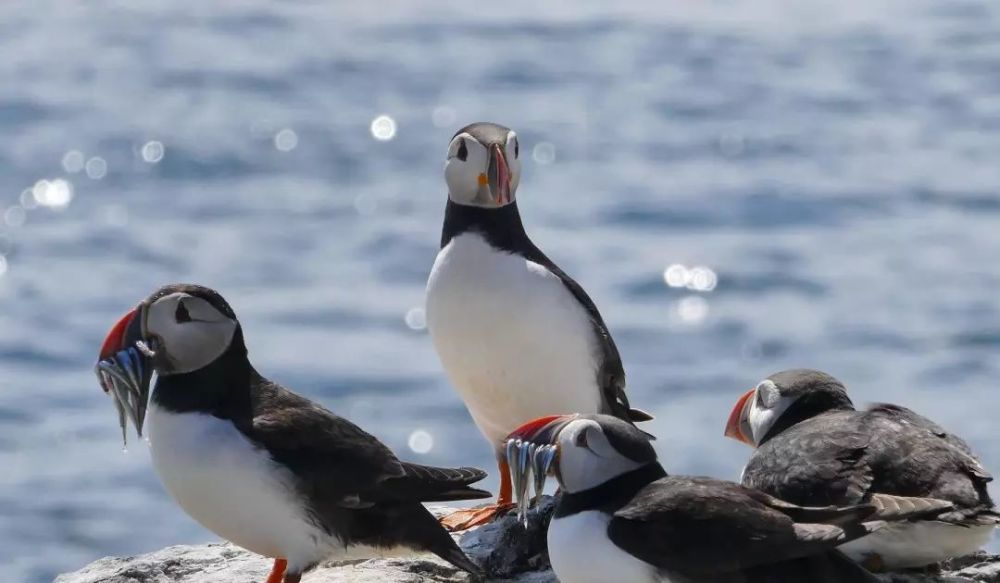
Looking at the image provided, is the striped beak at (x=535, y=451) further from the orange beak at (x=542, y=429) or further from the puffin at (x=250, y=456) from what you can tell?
the puffin at (x=250, y=456)

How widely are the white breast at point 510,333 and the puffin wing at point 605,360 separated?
2.2 inches

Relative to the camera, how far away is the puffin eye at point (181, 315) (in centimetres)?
878

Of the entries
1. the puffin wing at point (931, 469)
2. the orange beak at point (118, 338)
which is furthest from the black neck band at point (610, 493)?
the orange beak at point (118, 338)

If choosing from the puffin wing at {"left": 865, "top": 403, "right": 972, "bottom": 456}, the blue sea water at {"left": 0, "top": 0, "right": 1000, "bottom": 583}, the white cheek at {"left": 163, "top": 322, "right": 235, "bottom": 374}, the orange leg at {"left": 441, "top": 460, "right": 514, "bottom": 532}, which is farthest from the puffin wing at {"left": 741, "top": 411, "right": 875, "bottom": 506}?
the blue sea water at {"left": 0, "top": 0, "right": 1000, "bottom": 583}

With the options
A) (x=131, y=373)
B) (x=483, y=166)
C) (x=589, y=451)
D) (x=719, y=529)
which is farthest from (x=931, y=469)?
(x=131, y=373)

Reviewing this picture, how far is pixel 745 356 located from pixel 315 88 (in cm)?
1152

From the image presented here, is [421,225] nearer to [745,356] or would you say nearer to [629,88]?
[745,356]

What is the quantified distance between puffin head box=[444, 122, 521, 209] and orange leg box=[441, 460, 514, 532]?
125cm

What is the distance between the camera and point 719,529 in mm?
8031

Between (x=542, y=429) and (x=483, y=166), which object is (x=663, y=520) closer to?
(x=542, y=429)

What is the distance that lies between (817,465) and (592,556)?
111cm

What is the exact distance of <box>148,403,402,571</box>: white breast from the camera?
855 cm

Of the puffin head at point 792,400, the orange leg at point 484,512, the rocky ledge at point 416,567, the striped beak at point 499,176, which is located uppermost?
the striped beak at point 499,176

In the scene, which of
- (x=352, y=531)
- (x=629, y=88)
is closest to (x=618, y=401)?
(x=352, y=531)
